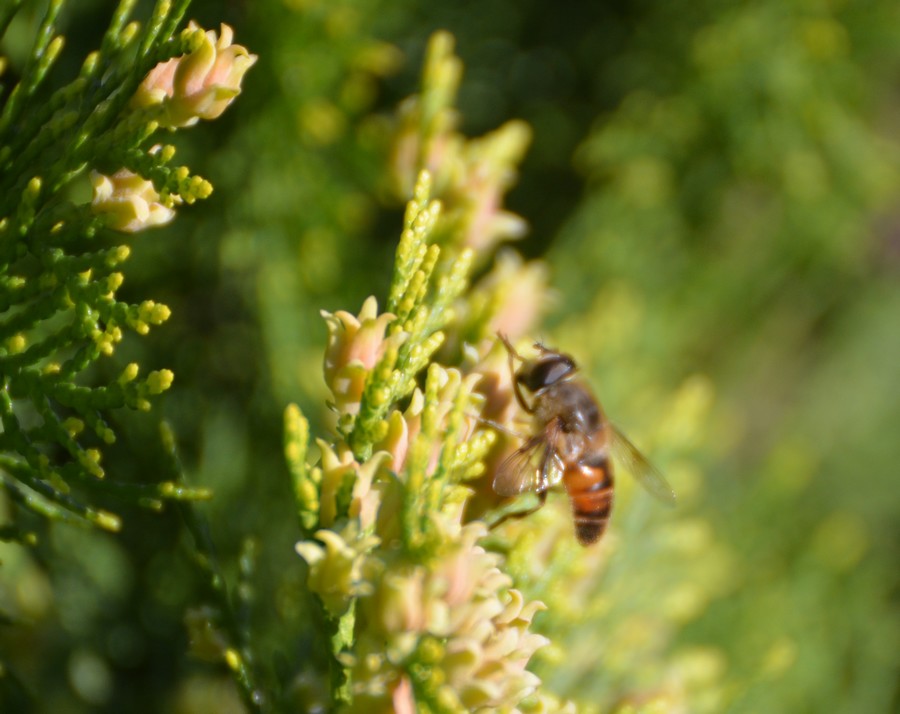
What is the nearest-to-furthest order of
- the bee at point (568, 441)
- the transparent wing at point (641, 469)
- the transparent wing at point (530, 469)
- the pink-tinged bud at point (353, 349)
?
the pink-tinged bud at point (353, 349) < the transparent wing at point (530, 469) < the bee at point (568, 441) < the transparent wing at point (641, 469)

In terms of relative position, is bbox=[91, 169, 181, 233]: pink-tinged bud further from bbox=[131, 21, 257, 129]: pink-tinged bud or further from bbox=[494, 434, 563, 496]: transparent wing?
bbox=[494, 434, 563, 496]: transparent wing

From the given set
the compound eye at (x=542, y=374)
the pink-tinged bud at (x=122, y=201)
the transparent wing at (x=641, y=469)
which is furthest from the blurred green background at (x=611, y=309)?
the pink-tinged bud at (x=122, y=201)

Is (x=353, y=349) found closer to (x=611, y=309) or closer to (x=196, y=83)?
(x=196, y=83)

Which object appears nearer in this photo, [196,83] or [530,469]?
[196,83]

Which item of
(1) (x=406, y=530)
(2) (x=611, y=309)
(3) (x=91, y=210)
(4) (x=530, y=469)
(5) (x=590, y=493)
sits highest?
(3) (x=91, y=210)

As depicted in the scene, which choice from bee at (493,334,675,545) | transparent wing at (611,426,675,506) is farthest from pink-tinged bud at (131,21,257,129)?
transparent wing at (611,426,675,506)

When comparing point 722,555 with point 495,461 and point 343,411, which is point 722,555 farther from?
point 343,411

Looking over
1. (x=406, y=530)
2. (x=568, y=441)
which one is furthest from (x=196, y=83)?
(x=568, y=441)

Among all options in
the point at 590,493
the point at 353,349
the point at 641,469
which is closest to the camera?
the point at 353,349

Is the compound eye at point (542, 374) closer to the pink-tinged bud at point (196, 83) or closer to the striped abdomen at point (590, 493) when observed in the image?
the striped abdomen at point (590, 493)

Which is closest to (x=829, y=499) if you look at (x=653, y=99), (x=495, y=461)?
(x=653, y=99)
